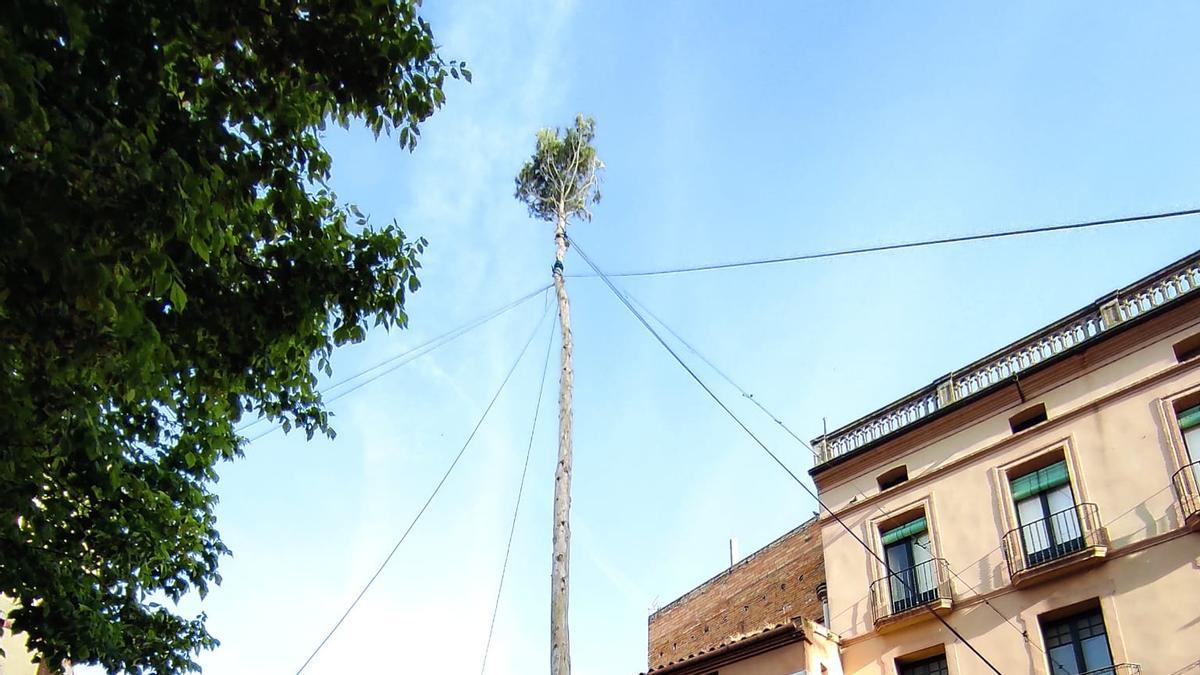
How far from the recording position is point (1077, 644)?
1652cm

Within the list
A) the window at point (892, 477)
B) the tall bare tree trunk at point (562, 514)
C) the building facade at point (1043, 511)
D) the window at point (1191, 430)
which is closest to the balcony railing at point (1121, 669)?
the building facade at point (1043, 511)

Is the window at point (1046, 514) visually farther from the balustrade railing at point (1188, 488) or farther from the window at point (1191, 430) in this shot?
the window at point (1191, 430)

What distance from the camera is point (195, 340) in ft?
28.1

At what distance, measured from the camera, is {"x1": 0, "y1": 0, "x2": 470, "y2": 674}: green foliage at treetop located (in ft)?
22.1

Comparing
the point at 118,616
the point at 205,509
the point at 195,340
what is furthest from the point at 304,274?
the point at 118,616

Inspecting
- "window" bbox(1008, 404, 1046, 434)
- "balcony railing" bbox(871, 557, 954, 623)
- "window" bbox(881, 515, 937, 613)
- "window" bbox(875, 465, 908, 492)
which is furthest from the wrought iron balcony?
"window" bbox(875, 465, 908, 492)

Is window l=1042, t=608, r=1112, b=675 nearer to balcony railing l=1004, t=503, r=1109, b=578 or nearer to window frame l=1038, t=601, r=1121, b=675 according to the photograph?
window frame l=1038, t=601, r=1121, b=675

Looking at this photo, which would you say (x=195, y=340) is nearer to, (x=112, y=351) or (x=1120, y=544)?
(x=112, y=351)

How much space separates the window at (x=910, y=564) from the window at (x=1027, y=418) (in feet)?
8.27

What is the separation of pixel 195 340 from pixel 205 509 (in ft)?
13.4

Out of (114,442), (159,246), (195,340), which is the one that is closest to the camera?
(159,246)

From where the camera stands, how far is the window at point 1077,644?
16219mm

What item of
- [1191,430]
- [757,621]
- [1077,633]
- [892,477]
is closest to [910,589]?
[892,477]

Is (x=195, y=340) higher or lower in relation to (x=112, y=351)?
higher
